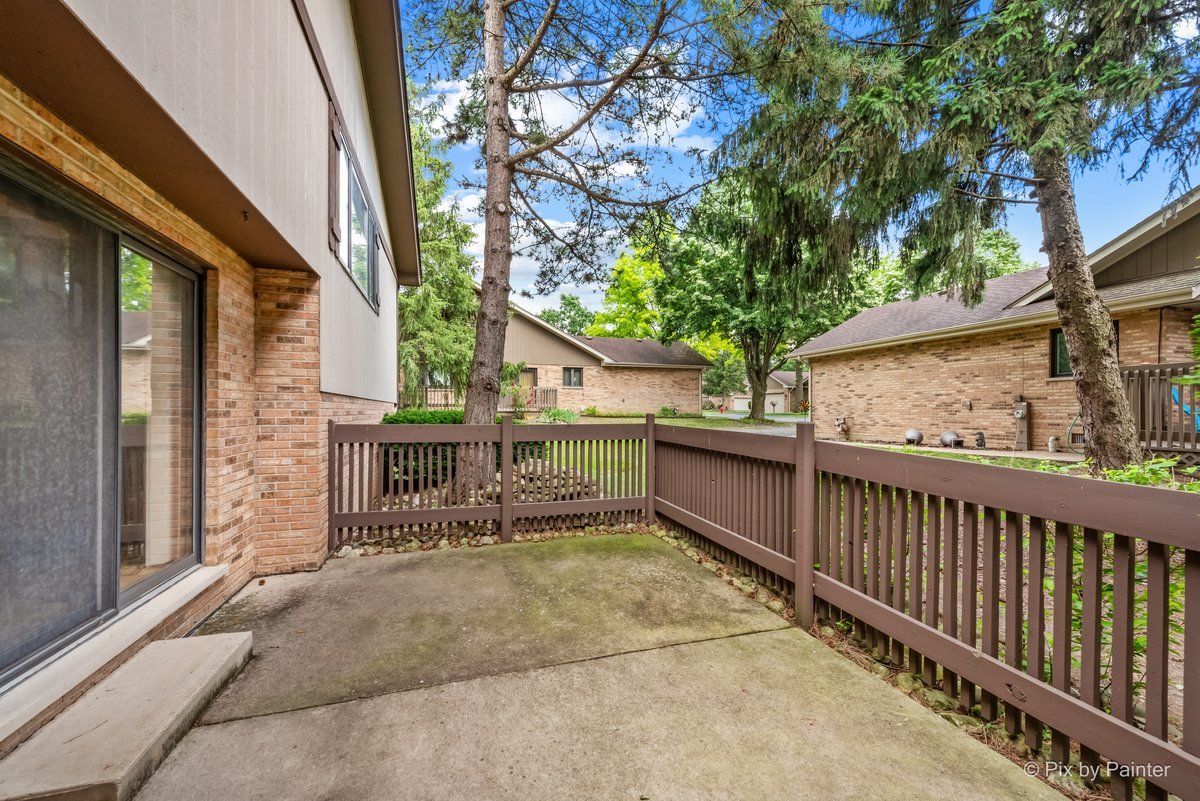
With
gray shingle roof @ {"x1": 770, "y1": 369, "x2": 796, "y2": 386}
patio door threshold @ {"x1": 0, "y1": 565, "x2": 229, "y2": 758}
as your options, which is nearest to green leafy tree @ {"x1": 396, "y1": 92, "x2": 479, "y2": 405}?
patio door threshold @ {"x1": 0, "y1": 565, "x2": 229, "y2": 758}

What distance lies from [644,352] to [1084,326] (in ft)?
70.6

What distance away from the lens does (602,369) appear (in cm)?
2550

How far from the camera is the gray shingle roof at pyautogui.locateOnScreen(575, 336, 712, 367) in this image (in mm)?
25859

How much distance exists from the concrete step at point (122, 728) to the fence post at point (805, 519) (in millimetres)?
3225

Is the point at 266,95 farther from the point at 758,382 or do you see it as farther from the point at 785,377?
the point at 785,377

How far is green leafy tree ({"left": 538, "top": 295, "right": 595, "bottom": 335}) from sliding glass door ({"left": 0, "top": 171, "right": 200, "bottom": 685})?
5128 cm

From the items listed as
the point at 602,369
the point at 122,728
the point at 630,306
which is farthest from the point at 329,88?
the point at 630,306

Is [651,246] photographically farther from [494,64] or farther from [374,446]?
[374,446]

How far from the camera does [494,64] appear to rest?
667 cm

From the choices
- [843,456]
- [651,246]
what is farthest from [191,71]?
[651,246]

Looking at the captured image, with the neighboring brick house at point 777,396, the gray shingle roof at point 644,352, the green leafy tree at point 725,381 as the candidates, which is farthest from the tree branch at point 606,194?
the green leafy tree at point 725,381

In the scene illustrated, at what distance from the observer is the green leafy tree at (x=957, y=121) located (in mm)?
5016

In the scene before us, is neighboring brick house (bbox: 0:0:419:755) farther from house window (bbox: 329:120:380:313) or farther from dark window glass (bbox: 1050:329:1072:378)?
dark window glass (bbox: 1050:329:1072:378)

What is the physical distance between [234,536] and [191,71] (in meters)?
3.06
